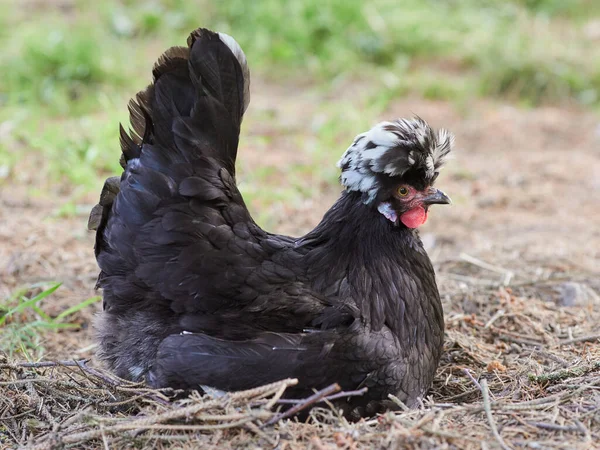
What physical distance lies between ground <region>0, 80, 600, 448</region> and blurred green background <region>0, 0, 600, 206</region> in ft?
1.70

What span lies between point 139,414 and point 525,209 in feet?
16.3

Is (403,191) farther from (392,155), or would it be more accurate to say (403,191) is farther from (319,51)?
(319,51)

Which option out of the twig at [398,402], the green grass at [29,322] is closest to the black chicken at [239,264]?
the twig at [398,402]

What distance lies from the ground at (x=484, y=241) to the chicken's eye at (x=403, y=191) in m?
1.02

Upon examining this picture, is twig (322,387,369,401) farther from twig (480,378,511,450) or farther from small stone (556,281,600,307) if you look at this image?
small stone (556,281,600,307)

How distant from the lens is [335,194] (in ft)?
23.9

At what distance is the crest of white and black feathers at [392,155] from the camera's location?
3.57 metres

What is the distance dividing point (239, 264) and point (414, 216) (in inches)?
35.5

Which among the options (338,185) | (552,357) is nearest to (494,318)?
(552,357)

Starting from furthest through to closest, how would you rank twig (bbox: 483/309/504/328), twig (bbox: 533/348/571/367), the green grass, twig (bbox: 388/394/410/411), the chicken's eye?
twig (bbox: 483/309/504/328), the green grass, twig (bbox: 533/348/571/367), the chicken's eye, twig (bbox: 388/394/410/411)

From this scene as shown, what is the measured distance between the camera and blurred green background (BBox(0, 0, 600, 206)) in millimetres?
8773

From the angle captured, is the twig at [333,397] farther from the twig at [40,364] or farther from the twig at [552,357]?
the twig at [552,357]

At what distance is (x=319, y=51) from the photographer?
35.0ft

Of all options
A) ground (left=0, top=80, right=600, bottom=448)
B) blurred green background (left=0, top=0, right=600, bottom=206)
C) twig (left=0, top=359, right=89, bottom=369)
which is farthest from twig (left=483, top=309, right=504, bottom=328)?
blurred green background (left=0, top=0, right=600, bottom=206)
